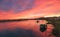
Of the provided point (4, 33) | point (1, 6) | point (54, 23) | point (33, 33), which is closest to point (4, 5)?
point (1, 6)

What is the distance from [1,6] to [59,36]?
86 centimetres

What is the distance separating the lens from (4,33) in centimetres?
250

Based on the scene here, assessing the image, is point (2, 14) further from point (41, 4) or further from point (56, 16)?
point (56, 16)

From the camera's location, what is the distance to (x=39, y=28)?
252cm

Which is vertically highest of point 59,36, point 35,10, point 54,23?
point 35,10

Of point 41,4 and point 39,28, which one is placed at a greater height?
point 41,4

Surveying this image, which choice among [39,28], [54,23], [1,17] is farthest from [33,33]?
[1,17]

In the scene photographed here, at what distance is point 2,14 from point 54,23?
2.31 feet

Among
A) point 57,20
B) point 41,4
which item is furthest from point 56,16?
point 41,4

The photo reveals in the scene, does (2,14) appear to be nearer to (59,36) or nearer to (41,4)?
(41,4)

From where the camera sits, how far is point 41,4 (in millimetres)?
2623

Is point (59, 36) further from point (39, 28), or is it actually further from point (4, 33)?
point (4, 33)

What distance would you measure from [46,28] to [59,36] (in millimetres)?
199

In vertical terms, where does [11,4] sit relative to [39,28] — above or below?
above
